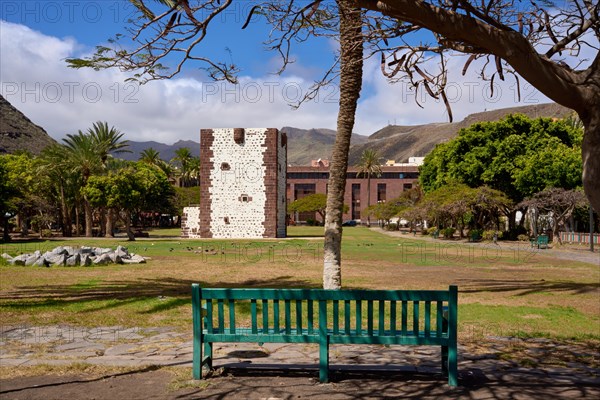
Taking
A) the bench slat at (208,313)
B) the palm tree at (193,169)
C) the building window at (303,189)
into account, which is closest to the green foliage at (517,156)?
the bench slat at (208,313)

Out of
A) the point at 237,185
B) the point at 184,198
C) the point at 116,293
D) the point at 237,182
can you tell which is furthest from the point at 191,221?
the point at 116,293

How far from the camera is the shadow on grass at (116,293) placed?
9.97 meters

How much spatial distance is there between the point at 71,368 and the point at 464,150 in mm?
45792

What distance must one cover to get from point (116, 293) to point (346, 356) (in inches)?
261

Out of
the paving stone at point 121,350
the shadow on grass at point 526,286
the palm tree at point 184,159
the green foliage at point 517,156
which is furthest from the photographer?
the palm tree at point 184,159

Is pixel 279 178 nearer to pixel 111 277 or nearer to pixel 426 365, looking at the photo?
pixel 111 277

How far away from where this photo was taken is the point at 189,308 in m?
9.70

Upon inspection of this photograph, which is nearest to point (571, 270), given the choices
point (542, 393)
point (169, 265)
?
point (169, 265)

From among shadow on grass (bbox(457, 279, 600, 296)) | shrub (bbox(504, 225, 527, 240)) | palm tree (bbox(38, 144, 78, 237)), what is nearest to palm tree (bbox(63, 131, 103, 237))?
palm tree (bbox(38, 144, 78, 237))

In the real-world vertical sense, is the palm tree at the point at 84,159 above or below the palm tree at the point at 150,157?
below

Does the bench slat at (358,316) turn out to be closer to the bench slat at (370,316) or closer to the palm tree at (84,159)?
the bench slat at (370,316)

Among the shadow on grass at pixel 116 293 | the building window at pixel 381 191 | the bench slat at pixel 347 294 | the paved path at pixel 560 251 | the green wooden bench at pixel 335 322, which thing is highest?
the building window at pixel 381 191

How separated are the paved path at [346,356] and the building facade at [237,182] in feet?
120

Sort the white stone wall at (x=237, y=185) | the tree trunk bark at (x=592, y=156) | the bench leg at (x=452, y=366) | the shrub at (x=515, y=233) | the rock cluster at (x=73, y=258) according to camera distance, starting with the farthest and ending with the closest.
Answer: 1. the white stone wall at (x=237, y=185)
2. the shrub at (x=515, y=233)
3. the rock cluster at (x=73, y=258)
4. the bench leg at (x=452, y=366)
5. the tree trunk bark at (x=592, y=156)
